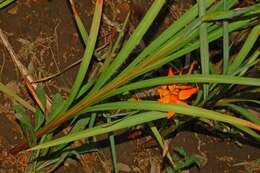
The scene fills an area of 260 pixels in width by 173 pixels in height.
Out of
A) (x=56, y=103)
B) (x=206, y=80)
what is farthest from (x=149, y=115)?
(x=56, y=103)

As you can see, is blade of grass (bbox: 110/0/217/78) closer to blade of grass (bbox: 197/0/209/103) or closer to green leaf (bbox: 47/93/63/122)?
blade of grass (bbox: 197/0/209/103)

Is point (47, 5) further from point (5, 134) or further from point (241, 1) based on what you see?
point (241, 1)

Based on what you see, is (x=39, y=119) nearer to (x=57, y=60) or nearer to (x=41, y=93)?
(x=41, y=93)

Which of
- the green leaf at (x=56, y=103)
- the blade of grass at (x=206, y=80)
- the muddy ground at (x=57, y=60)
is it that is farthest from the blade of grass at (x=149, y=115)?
the muddy ground at (x=57, y=60)

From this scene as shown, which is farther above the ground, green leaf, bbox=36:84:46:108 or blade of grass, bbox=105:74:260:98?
green leaf, bbox=36:84:46:108

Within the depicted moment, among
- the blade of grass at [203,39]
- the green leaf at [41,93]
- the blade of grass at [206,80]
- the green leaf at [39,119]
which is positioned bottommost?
the green leaf at [39,119]

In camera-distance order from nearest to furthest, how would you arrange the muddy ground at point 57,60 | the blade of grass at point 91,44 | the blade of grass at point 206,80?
the blade of grass at point 206,80 → the blade of grass at point 91,44 → the muddy ground at point 57,60

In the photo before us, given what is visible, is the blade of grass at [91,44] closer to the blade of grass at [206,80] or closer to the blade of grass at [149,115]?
the blade of grass at [149,115]

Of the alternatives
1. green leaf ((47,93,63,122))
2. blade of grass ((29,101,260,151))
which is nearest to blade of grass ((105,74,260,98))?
blade of grass ((29,101,260,151))

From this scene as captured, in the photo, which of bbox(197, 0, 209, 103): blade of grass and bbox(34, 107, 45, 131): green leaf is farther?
bbox(34, 107, 45, 131): green leaf

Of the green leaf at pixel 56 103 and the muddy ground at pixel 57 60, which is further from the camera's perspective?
the muddy ground at pixel 57 60
